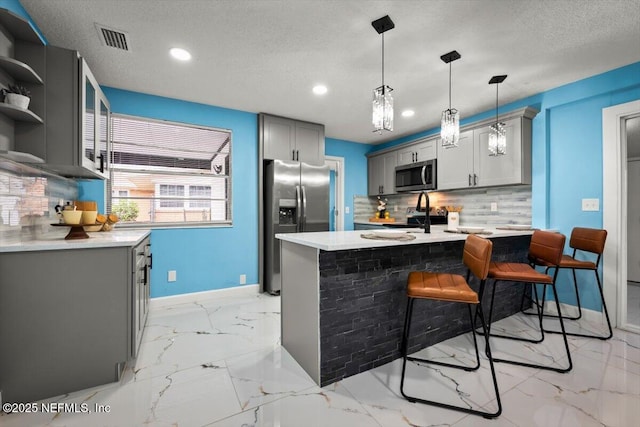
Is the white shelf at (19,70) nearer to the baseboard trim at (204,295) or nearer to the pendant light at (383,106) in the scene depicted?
the pendant light at (383,106)

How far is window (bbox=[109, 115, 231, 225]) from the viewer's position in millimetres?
3188

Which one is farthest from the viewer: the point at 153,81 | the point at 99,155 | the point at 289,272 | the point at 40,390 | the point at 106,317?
the point at 153,81

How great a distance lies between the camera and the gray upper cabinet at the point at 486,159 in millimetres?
3201

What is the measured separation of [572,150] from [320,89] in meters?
2.74

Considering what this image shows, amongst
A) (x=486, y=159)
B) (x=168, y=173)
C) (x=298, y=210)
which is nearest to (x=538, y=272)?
(x=486, y=159)

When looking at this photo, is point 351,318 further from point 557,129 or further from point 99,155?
point 557,129

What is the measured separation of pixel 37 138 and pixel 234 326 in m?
2.06

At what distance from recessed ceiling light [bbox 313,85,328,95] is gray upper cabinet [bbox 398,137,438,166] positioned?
2.01 meters

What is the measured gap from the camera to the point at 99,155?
245 cm

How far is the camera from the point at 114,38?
219cm

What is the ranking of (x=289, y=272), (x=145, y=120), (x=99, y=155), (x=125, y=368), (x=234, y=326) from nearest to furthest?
(x=125, y=368), (x=289, y=272), (x=99, y=155), (x=234, y=326), (x=145, y=120)

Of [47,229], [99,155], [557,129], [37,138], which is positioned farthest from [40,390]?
[557,129]

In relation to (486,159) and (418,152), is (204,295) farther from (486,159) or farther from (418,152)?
(486,159)

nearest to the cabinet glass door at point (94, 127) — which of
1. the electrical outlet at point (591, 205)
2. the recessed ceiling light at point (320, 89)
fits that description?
Answer: the recessed ceiling light at point (320, 89)
